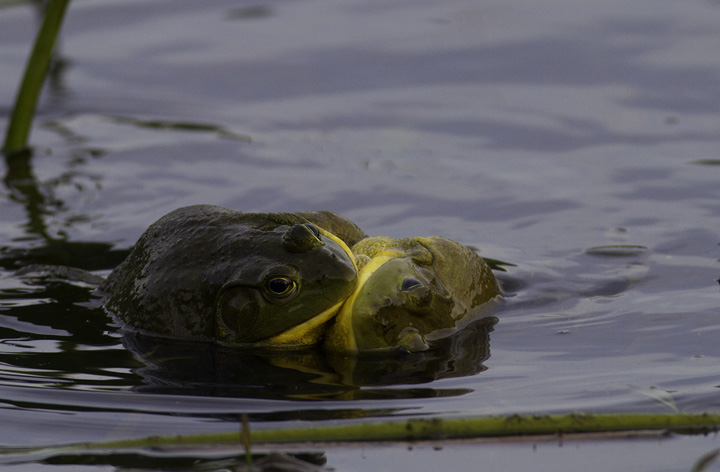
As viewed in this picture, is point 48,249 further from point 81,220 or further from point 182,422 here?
point 182,422

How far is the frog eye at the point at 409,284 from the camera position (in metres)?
4.77

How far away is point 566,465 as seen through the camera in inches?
148

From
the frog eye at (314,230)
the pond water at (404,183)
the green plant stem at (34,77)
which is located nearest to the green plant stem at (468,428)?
the pond water at (404,183)

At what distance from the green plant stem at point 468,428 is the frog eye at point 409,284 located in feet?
3.18

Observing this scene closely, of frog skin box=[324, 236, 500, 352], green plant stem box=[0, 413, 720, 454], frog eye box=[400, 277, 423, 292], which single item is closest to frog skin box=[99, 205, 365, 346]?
frog skin box=[324, 236, 500, 352]

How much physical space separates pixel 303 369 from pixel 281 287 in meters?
0.42

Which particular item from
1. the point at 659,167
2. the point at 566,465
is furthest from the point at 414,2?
the point at 566,465

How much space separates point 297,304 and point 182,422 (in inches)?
32.9

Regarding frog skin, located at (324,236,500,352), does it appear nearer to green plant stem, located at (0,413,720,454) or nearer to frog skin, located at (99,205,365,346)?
frog skin, located at (99,205,365,346)

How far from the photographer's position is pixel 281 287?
4.75m

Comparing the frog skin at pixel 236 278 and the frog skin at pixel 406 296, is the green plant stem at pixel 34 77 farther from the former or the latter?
the frog skin at pixel 406 296

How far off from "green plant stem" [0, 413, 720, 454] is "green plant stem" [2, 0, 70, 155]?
472 centimetres

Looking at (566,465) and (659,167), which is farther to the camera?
(659,167)

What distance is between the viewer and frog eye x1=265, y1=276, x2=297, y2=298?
15.5 ft
